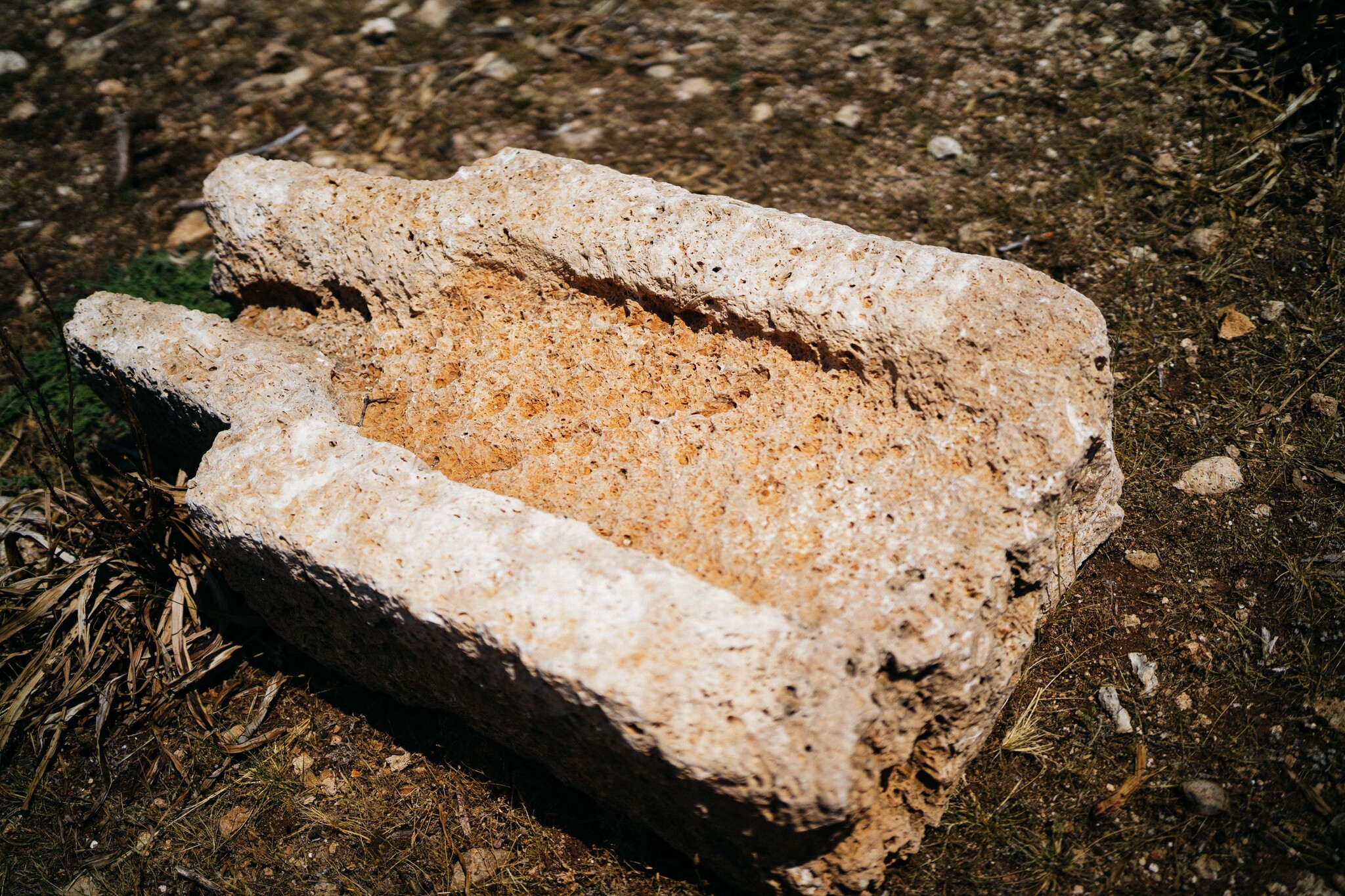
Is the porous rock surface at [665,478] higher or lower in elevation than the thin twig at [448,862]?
higher

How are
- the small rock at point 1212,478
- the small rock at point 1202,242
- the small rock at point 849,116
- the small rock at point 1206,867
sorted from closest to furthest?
the small rock at point 1206,867 → the small rock at point 1212,478 → the small rock at point 1202,242 → the small rock at point 849,116

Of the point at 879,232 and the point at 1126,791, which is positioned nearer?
the point at 1126,791

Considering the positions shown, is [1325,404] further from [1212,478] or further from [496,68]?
[496,68]

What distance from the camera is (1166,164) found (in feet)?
11.5

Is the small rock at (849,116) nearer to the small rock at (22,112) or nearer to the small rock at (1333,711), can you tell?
the small rock at (1333,711)

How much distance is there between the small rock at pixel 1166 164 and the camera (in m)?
3.47

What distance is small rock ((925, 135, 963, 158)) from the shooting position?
12.2ft

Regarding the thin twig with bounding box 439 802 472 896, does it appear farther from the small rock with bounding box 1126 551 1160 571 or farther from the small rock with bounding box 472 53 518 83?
the small rock with bounding box 472 53 518 83

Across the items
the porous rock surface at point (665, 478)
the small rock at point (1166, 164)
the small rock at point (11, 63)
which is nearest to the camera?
the porous rock surface at point (665, 478)

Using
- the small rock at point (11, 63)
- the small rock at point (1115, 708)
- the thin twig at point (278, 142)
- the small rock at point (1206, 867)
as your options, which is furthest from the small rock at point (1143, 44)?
the small rock at point (11, 63)

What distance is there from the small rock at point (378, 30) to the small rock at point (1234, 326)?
398cm

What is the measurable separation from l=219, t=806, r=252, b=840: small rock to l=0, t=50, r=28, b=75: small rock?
4051mm

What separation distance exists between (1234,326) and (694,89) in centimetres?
244

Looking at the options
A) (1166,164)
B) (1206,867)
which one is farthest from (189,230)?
(1206,867)
